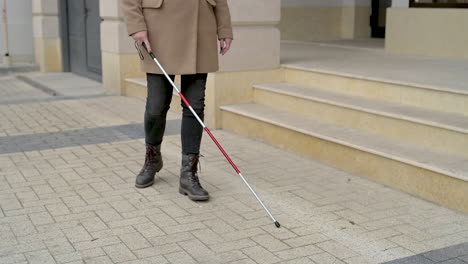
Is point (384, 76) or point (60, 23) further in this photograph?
point (60, 23)

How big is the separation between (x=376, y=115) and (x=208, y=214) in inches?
76.9

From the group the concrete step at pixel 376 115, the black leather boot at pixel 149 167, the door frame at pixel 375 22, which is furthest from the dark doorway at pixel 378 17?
the black leather boot at pixel 149 167

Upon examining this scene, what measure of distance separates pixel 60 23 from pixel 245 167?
8327 millimetres

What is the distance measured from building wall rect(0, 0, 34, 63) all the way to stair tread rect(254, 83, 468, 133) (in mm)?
9100

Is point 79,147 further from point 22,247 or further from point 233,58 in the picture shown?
point 22,247

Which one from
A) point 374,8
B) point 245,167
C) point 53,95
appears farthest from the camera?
point 374,8

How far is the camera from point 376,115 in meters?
5.59

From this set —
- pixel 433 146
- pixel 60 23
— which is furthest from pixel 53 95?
pixel 433 146

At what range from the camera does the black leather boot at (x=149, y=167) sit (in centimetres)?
Result: 496

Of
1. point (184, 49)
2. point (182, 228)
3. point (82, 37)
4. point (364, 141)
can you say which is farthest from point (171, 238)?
point (82, 37)

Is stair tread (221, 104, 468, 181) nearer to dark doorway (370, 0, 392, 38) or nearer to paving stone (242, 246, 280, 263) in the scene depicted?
paving stone (242, 246, 280, 263)

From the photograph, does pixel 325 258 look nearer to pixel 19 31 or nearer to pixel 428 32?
pixel 428 32

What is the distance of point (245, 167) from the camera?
5.58m

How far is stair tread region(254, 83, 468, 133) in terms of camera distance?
16.6ft
